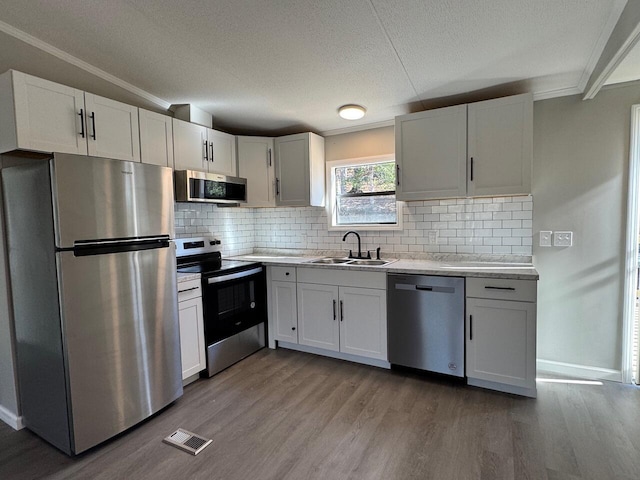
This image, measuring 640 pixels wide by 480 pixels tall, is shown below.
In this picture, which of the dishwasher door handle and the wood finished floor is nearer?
the wood finished floor

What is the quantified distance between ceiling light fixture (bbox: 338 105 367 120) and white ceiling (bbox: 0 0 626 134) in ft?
0.30

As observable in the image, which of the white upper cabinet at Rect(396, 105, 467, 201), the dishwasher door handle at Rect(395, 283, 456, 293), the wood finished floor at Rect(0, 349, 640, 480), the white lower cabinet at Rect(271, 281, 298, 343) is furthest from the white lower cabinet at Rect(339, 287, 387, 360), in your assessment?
the white upper cabinet at Rect(396, 105, 467, 201)

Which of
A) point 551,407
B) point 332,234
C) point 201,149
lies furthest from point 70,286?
point 551,407

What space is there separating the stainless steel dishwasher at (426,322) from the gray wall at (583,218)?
862 millimetres

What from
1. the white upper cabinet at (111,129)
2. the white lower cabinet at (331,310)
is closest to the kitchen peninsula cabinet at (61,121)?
the white upper cabinet at (111,129)

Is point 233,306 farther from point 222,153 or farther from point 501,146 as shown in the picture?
point 501,146

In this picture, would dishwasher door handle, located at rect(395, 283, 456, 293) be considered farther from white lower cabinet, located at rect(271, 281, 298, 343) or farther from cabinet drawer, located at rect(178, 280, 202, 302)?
cabinet drawer, located at rect(178, 280, 202, 302)

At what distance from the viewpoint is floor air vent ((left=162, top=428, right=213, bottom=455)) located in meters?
1.94

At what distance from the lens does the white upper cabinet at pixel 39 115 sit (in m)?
1.84

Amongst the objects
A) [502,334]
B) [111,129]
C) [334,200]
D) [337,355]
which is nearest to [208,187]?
[111,129]

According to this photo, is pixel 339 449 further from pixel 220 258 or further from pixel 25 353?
pixel 220 258

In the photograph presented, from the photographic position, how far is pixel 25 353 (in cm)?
208

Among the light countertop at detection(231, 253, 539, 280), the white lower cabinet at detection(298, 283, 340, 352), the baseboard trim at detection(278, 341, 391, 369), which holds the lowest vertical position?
the baseboard trim at detection(278, 341, 391, 369)

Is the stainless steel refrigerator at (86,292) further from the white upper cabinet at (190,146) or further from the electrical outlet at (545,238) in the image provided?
the electrical outlet at (545,238)
